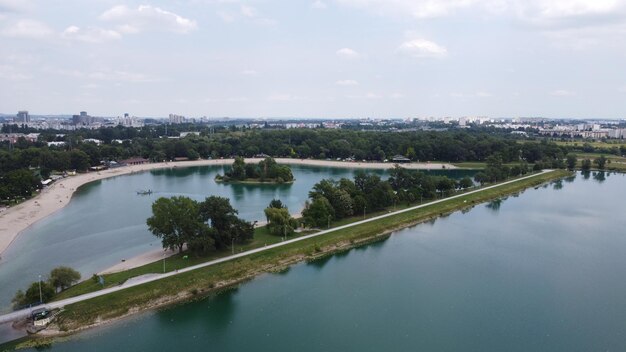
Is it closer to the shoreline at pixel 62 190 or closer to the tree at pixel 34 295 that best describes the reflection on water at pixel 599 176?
the shoreline at pixel 62 190

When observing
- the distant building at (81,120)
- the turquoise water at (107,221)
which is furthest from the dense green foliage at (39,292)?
the distant building at (81,120)

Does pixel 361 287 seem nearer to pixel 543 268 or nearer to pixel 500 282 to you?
pixel 500 282

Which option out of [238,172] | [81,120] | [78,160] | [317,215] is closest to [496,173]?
[238,172]

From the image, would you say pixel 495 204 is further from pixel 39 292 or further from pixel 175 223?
pixel 39 292

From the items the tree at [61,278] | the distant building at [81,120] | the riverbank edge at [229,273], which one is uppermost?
the distant building at [81,120]

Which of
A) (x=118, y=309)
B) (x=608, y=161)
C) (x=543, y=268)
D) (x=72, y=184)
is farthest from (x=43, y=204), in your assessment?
(x=608, y=161)

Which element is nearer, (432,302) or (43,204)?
(432,302)

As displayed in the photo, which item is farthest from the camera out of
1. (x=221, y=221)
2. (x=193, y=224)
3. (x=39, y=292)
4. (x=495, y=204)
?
(x=495, y=204)
